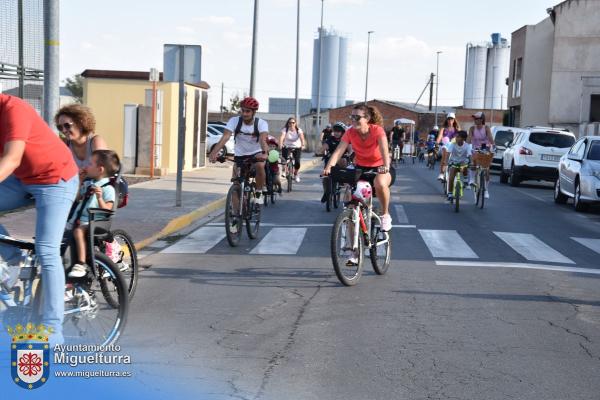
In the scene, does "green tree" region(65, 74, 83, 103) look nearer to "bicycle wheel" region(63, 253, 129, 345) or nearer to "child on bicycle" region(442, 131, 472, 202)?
"child on bicycle" region(442, 131, 472, 202)

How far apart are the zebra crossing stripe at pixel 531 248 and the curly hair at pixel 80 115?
6247mm

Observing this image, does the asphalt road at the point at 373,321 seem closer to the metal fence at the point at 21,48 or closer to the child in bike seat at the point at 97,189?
the child in bike seat at the point at 97,189

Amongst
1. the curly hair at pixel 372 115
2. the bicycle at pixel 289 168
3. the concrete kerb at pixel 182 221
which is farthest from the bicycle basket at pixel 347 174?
the bicycle at pixel 289 168

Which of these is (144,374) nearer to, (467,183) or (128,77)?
(467,183)

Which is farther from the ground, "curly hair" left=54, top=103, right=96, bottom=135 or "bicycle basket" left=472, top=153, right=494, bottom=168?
"curly hair" left=54, top=103, right=96, bottom=135

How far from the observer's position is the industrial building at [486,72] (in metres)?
97.7

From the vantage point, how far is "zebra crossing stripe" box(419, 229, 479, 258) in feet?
36.6

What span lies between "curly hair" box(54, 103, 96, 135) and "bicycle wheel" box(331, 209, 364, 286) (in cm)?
281

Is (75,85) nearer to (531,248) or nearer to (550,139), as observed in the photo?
(550,139)

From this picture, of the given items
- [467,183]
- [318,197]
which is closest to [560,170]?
[467,183]

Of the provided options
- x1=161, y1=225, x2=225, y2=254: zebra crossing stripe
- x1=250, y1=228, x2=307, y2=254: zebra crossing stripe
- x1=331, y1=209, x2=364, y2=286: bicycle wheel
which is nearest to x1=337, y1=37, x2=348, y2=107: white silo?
x1=250, y1=228, x2=307, y2=254: zebra crossing stripe

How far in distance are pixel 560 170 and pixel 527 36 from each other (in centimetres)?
3923

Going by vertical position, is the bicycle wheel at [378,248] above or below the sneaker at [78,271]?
below

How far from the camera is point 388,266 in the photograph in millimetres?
9805
